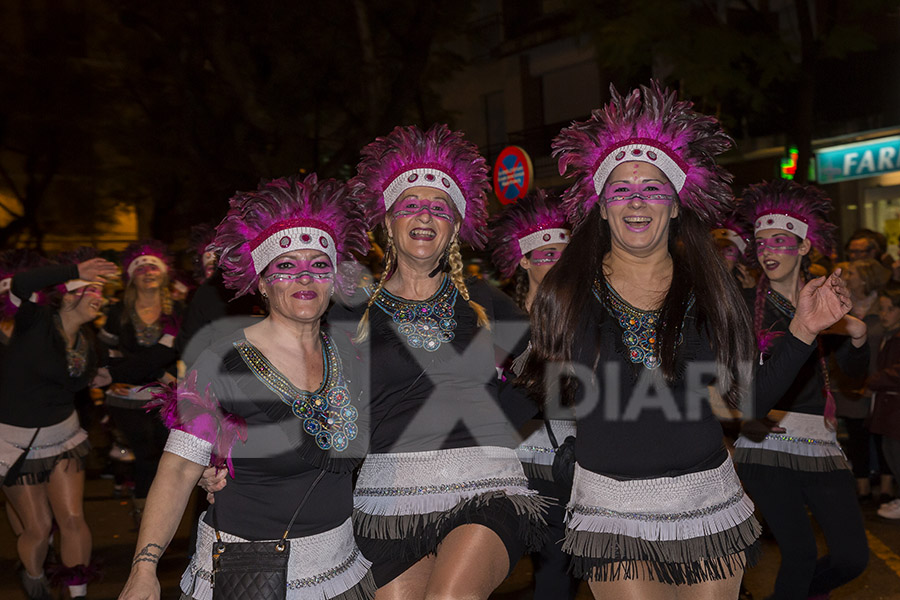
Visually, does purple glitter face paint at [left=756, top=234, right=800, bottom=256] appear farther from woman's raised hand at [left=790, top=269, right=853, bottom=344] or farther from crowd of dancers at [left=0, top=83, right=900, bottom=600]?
woman's raised hand at [left=790, top=269, right=853, bottom=344]

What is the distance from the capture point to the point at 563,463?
187 inches

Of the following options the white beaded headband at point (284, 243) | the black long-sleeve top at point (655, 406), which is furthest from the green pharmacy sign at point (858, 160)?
the white beaded headband at point (284, 243)

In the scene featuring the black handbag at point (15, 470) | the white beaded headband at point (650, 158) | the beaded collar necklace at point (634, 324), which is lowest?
the black handbag at point (15, 470)

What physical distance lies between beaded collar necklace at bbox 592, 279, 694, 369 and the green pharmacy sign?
14779 millimetres

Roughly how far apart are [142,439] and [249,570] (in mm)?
4871

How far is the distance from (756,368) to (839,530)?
1.90m

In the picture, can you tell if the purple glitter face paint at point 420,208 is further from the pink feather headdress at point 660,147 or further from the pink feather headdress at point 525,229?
the pink feather headdress at point 525,229

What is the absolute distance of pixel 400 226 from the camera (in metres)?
4.28

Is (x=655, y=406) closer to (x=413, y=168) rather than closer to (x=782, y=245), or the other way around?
(x=413, y=168)

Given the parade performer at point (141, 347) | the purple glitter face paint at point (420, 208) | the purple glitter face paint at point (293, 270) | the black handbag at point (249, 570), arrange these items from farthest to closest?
the parade performer at point (141, 347)
the purple glitter face paint at point (420, 208)
the purple glitter face paint at point (293, 270)
the black handbag at point (249, 570)

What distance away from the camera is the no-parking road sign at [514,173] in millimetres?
13578

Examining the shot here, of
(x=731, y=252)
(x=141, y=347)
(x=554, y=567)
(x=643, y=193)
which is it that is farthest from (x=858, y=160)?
(x=643, y=193)

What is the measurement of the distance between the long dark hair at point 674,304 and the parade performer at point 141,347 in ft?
14.5

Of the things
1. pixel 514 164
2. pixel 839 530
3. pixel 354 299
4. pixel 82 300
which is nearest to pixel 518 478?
pixel 354 299
